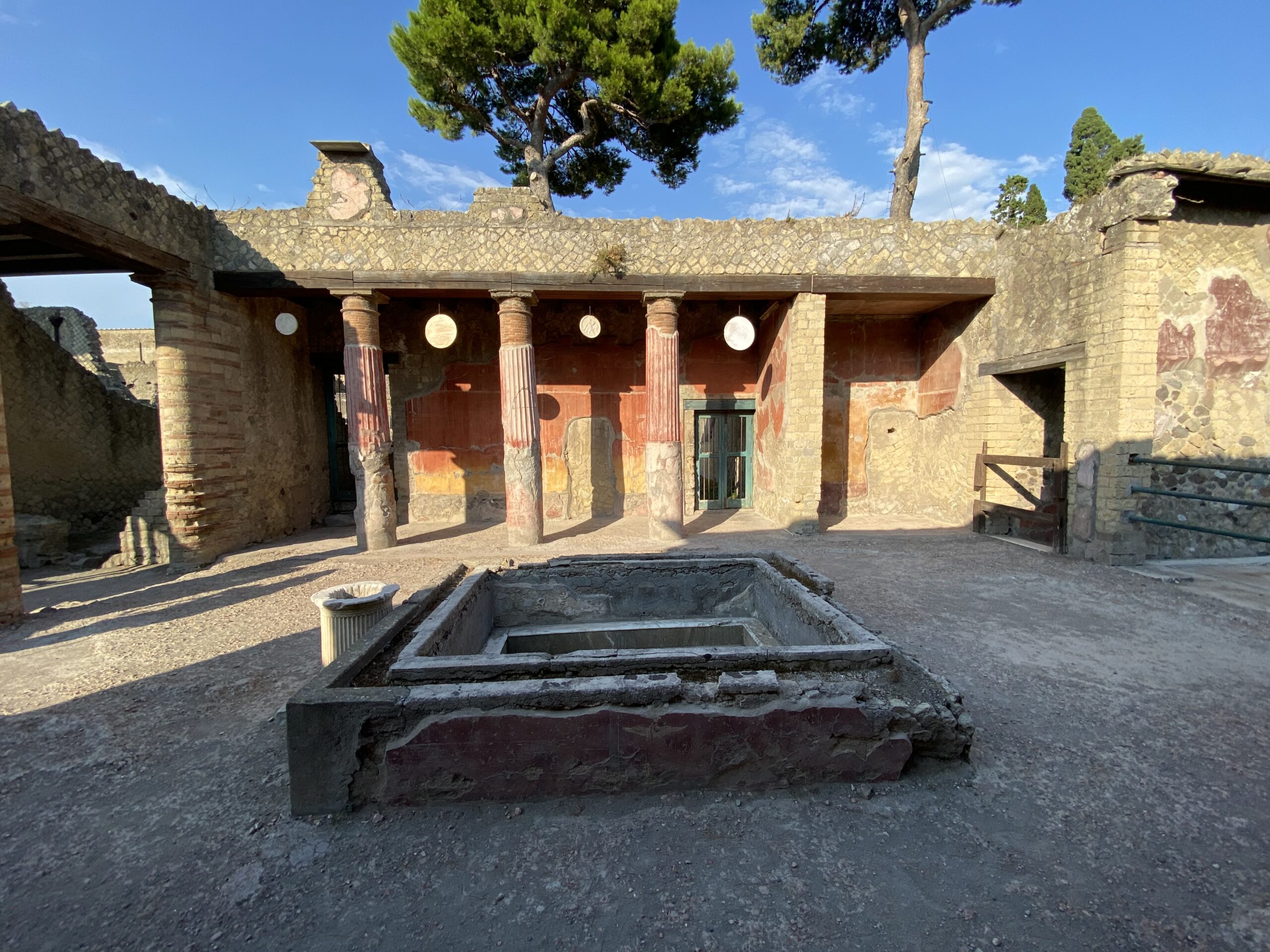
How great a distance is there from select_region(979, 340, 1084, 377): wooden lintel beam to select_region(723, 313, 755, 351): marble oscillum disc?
11.6 ft

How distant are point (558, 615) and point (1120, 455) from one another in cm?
653

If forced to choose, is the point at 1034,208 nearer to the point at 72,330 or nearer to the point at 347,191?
the point at 347,191

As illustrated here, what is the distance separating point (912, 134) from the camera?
1236cm

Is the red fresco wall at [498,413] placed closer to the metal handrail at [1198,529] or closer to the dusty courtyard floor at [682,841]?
the dusty courtyard floor at [682,841]

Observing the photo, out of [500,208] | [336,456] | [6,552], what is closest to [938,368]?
[500,208]

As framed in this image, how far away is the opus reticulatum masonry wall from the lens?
6.32 metres

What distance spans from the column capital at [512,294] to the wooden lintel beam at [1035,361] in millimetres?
6832

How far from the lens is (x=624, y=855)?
220 centimetres

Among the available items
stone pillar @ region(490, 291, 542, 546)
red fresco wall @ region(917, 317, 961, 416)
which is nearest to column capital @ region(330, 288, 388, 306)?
stone pillar @ region(490, 291, 542, 546)

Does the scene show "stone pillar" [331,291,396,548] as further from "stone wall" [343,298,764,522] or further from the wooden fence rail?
the wooden fence rail

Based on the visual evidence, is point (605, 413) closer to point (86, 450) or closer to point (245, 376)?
point (245, 376)

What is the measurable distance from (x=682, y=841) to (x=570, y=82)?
50.4ft

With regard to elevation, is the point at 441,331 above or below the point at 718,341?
below

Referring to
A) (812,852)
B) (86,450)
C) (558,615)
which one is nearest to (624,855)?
(812,852)
